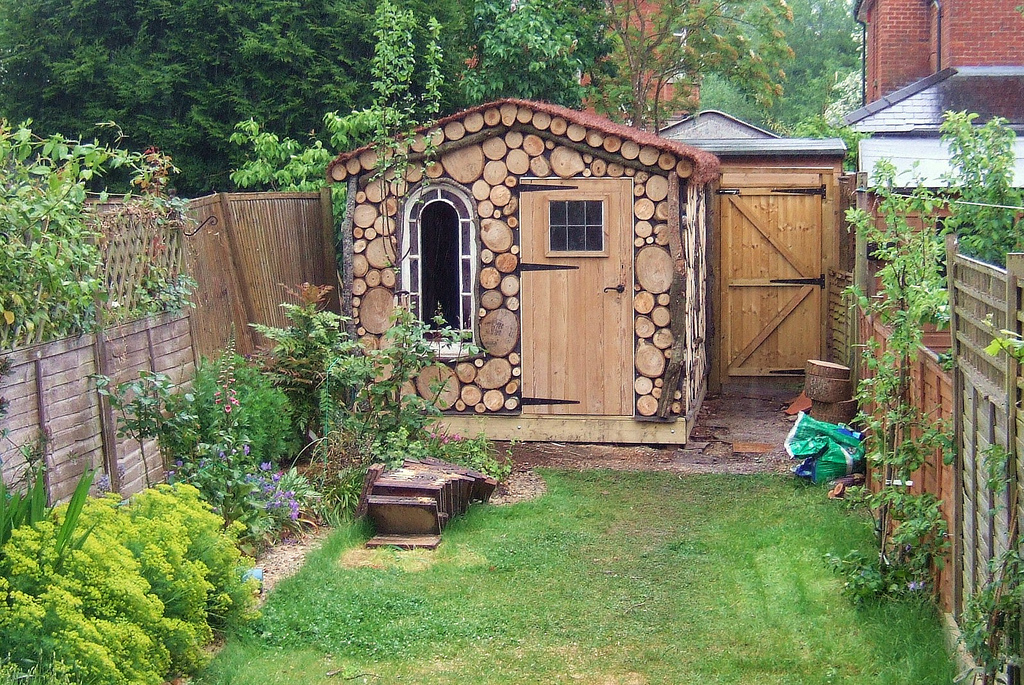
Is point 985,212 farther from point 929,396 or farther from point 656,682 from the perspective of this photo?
point 656,682

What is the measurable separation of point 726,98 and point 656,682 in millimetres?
43634

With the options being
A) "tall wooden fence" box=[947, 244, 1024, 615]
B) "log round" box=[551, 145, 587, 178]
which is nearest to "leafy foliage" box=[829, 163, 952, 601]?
"tall wooden fence" box=[947, 244, 1024, 615]

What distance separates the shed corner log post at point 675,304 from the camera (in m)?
9.39

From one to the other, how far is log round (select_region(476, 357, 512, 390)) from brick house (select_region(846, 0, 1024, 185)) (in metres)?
4.59

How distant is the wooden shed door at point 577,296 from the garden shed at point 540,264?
0.5 inches

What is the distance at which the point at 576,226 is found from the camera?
31.6 feet

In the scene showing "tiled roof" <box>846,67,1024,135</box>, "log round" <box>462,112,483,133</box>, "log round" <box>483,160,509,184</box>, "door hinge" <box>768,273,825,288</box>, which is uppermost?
"tiled roof" <box>846,67,1024,135</box>

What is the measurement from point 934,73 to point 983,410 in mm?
14437

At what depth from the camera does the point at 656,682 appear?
504 centimetres

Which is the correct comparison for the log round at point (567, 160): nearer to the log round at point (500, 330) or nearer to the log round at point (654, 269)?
the log round at point (654, 269)

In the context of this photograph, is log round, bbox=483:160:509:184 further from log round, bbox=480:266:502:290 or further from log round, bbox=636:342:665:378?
log round, bbox=636:342:665:378

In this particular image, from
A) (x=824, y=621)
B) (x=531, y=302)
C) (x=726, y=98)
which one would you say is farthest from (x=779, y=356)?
(x=726, y=98)

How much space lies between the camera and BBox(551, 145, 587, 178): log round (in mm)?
9508

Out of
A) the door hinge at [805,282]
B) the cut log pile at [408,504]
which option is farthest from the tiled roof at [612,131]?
the cut log pile at [408,504]
